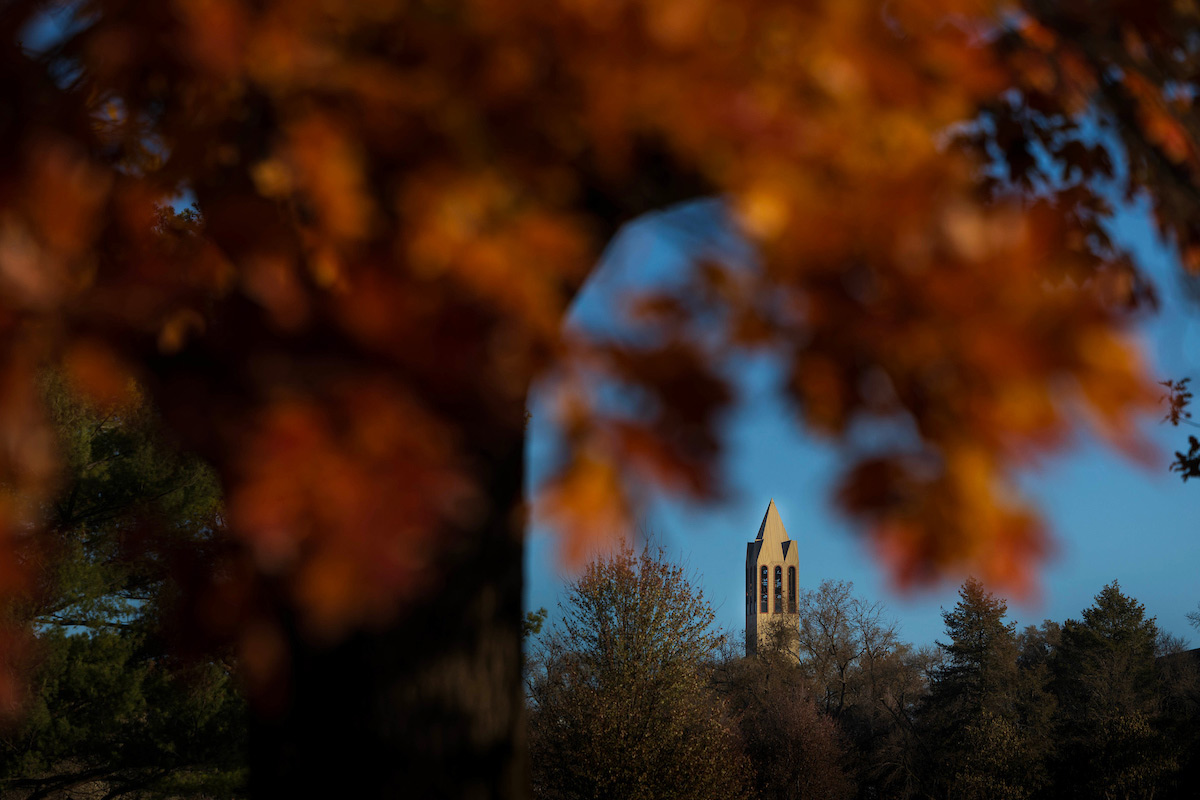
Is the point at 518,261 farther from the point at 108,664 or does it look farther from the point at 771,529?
the point at 771,529

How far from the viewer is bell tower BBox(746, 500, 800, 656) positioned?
291ft

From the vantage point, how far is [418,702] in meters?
2.31

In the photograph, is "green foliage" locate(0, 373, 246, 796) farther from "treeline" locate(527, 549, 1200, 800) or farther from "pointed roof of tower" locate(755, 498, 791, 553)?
"pointed roof of tower" locate(755, 498, 791, 553)

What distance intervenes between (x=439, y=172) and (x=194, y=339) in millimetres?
1245

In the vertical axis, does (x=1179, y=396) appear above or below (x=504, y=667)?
above

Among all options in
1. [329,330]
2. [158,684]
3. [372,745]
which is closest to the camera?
[329,330]

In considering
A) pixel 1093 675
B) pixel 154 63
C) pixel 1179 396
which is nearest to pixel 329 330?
pixel 154 63

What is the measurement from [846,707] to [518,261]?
43.4 meters

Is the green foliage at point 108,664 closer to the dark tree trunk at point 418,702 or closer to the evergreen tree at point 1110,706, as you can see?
the dark tree trunk at point 418,702

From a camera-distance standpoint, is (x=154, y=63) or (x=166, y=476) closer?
(x=154, y=63)

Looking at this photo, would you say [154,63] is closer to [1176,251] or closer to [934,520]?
[934,520]

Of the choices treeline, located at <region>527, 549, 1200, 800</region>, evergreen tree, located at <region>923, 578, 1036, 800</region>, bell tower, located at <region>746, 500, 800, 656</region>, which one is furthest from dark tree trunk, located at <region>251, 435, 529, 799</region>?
bell tower, located at <region>746, 500, 800, 656</region>

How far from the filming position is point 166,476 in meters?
15.8

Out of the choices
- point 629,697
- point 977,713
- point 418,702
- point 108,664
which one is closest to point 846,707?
point 977,713
